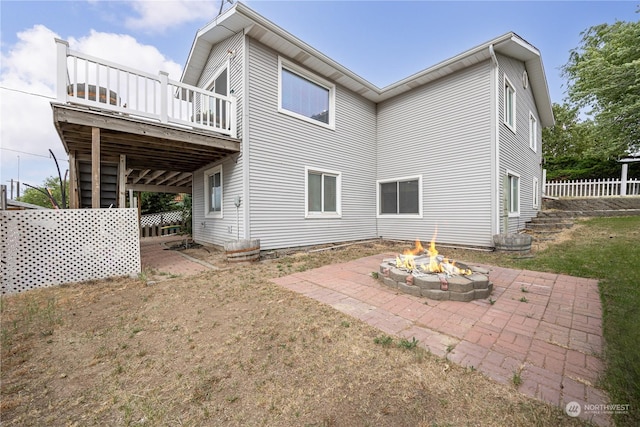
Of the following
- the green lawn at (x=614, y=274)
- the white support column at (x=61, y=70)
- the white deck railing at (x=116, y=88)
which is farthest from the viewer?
the white deck railing at (x=116, y=88)

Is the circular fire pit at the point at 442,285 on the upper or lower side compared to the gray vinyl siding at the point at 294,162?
lower

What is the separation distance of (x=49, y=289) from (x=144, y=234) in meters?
10.8

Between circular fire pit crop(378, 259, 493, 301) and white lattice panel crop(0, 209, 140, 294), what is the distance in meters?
5.35

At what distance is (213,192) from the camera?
8367mm

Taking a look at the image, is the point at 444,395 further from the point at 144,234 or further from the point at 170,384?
the point at 144,234

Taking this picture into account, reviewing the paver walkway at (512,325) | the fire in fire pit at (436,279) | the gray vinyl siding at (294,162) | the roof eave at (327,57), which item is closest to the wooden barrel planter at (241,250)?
the gray vinyl siding at (294,162)

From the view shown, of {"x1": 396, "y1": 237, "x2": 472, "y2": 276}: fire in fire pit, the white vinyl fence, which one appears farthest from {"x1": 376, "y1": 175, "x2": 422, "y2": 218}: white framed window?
the white vinyl fence

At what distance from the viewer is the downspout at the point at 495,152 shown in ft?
23.7

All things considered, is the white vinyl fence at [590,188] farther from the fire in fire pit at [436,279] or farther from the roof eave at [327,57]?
the fire in fire pit at [436,279]

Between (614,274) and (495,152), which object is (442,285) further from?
(495,152)

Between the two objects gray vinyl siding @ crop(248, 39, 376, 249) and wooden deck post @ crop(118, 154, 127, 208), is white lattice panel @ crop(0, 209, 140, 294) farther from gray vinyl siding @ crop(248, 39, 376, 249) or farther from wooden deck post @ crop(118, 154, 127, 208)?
gray vinyl siding @ crop(248, 39, 376, 249)

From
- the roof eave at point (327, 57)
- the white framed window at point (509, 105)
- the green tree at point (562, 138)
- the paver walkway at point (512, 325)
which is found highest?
the green tree at point (562, 138)

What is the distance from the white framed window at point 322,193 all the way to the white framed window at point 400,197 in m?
2.18

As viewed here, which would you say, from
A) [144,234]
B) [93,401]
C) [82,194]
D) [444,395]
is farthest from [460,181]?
[144,234]
